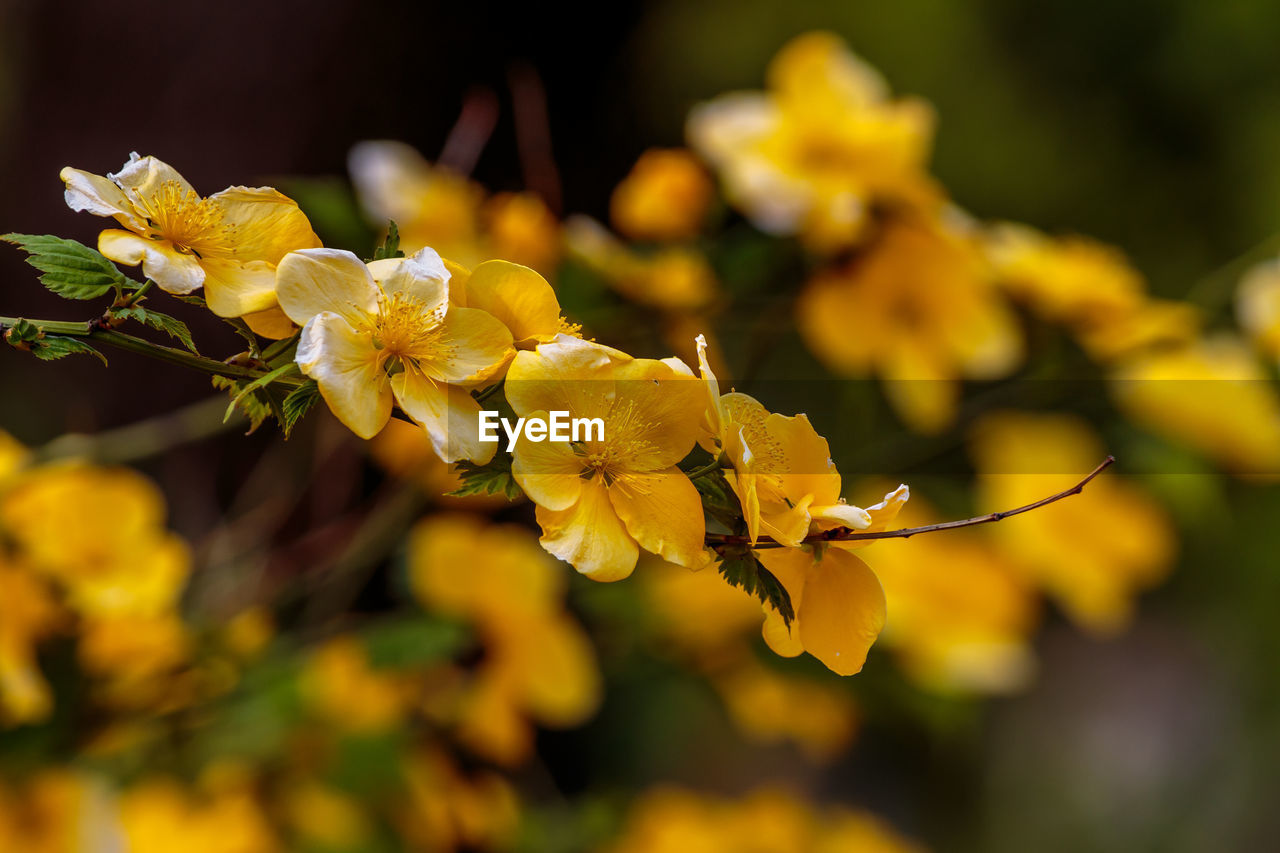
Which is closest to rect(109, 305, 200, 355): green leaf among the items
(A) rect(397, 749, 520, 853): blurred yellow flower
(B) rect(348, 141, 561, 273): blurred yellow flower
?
(B) rect(348, 141, 561, 273): blurred yellow flower

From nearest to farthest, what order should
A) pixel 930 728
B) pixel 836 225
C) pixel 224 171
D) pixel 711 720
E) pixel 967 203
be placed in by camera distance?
1. pixel 836 225
2. pixel 930 728
3. pixel 224 171
4. pixel 711 720
5. pixel 967 203

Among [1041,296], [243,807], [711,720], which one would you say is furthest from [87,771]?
[711,720]

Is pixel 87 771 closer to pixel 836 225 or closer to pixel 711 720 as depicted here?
pixel 836 225

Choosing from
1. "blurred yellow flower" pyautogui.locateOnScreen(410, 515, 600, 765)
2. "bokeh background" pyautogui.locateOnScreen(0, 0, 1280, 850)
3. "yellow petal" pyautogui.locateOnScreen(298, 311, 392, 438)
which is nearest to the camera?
"yellow petal" pyautogui.locateOnScreen(298, 311, 392, 438)

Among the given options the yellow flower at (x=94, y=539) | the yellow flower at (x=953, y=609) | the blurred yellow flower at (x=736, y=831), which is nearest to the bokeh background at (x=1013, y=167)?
the blurred yellow flower at (x=736, y=831)

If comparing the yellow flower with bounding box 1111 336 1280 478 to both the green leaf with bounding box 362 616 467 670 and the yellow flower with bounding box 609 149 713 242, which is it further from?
the green leaf with bounding box 362 616 467 670

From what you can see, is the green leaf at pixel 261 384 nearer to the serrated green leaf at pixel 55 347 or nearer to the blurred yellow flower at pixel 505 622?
the serrated green leaf at pixel 55 347
